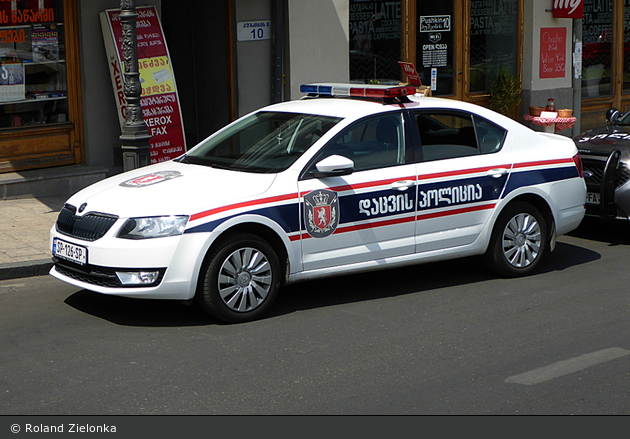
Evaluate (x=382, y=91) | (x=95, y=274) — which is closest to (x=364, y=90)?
(x=382, y=91)

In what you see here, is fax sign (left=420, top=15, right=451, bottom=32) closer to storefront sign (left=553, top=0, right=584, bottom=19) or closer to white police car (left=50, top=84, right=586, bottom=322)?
storefront sign (left=553, top=0, right=584, bottom=19)

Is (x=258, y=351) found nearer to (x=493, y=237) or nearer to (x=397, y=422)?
(x=397, y=422)

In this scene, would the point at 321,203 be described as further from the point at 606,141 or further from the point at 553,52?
the point at 553,52

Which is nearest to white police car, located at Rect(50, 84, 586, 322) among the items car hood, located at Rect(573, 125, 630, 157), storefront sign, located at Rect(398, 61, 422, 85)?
storefront sign, located at Rect(398, 61, 422, 85)

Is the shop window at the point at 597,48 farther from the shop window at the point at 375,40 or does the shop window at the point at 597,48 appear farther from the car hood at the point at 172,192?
the car hood at the point at 172,192

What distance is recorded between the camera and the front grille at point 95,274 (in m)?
6.03

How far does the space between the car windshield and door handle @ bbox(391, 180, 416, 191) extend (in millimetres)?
692

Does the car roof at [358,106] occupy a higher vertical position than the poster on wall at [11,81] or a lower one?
lower

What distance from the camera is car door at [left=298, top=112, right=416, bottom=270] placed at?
6.54m

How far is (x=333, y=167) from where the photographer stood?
21.1ft

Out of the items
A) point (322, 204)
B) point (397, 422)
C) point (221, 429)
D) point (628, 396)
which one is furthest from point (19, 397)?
point (628, 396)

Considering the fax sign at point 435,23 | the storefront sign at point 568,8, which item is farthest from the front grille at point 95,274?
the storefront sign at point 568,8

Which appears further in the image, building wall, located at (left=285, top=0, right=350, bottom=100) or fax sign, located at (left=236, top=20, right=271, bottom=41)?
building wall, located at (left=285, top=0, right=350, bottom=100)

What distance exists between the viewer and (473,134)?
746 centimetres
